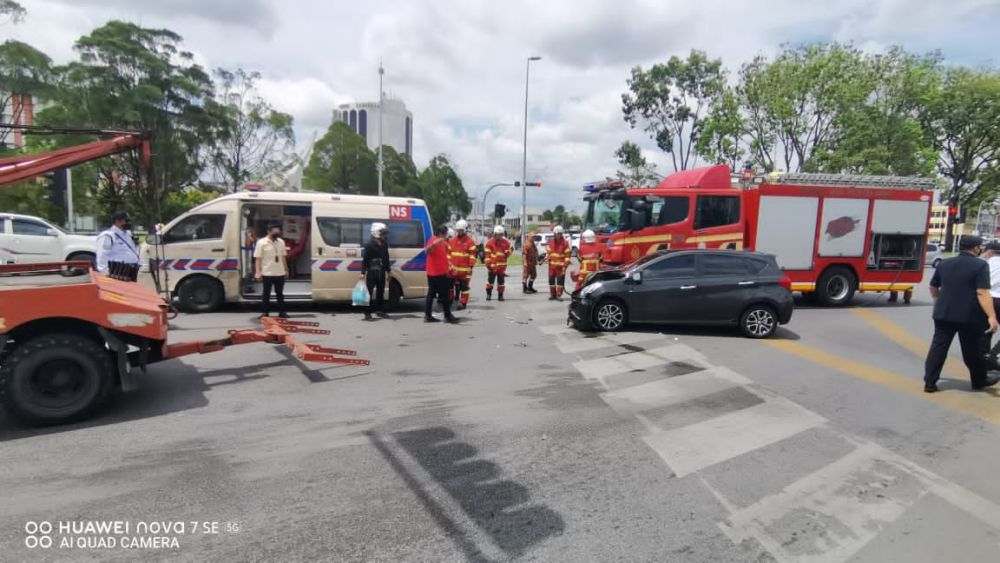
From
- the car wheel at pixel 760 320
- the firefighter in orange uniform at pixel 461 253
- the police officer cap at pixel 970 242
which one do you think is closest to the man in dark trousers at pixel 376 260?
the firefighter in orange uniform at pixel 461 253

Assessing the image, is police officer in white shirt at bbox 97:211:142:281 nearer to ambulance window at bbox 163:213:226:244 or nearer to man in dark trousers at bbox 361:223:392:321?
ambulance window at bbox 163:213:226:244

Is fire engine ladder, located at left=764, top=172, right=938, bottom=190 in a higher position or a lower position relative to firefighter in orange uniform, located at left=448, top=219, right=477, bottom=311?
higher

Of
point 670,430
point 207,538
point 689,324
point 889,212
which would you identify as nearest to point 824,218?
point 889,212

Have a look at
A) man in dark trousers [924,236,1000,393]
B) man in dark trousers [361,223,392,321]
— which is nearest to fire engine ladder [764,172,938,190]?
man in dark trousers [924,236,1000,393]

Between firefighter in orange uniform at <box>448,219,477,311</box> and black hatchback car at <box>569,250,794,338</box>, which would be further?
firefighter in orange uniform at <box>448,219,477,311</box>

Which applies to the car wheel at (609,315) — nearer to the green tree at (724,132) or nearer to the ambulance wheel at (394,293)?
the ambulance wheel at (394,293)

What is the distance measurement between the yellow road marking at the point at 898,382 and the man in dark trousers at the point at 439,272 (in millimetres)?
5688

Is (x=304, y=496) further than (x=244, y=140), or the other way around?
(x=244, y=140)

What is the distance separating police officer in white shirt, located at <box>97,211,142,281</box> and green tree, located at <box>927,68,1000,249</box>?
1448 inches

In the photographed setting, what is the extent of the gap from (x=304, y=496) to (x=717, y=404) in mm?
4070

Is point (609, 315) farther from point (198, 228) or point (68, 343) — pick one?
point (198, 228)

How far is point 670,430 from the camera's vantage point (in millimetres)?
4879

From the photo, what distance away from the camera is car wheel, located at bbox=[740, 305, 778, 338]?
920 centimetres

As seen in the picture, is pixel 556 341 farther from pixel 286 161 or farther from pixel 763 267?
pixel 286 161
